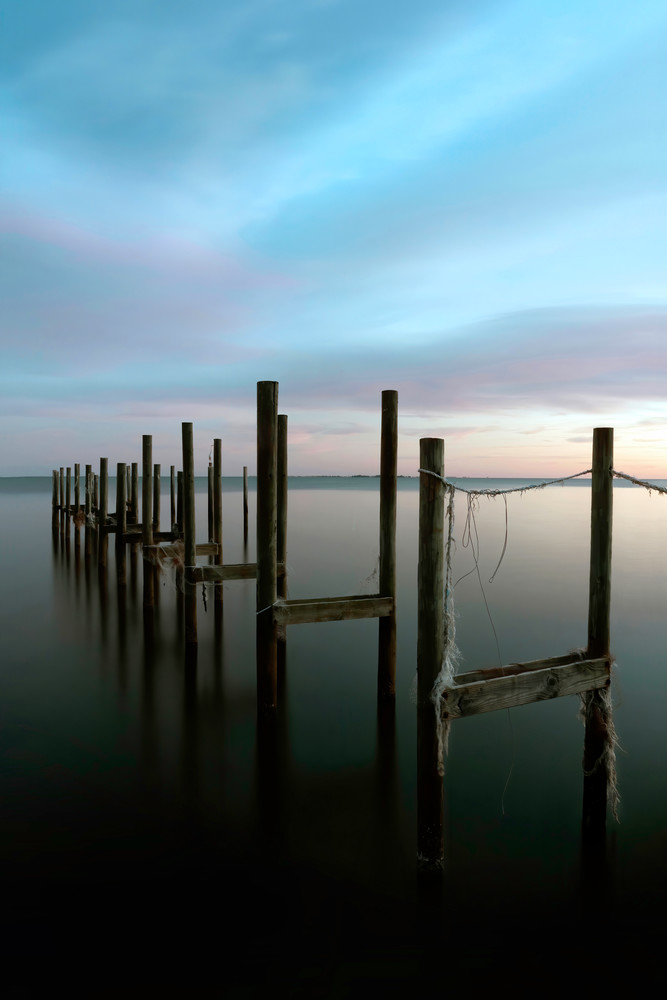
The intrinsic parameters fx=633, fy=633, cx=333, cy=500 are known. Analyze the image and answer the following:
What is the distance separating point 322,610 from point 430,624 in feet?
8.70

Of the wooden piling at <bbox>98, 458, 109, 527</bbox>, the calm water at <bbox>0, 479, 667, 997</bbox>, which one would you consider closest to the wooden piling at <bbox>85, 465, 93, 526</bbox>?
the wooden piling at <bbox>98, 458, 109, 527</bbox>

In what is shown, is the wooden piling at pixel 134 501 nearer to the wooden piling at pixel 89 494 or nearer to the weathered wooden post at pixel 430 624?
the wooden piling at pixel 89 494

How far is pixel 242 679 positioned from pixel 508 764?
405 cm

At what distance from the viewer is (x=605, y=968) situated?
12.3ft

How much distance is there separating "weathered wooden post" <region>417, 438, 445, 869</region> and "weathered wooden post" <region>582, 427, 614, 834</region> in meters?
1.32

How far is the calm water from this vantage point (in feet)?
12.4

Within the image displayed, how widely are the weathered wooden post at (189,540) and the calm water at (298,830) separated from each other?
618 mm

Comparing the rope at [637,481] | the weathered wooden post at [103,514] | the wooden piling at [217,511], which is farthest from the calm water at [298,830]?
the weathered wooden post at [103,514]

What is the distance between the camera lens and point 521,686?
14.5 feet

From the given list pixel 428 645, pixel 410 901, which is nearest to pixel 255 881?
pixel 410 901

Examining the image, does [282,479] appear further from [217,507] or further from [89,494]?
[89,494]

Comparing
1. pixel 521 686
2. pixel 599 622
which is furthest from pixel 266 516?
pixel 599 622

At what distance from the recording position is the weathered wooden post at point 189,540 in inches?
365

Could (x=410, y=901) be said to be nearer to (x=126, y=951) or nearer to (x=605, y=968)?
(x=605, y=968)
